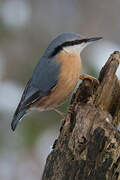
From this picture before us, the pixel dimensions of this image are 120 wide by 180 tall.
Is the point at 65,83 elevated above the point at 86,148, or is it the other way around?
the point at 65,83

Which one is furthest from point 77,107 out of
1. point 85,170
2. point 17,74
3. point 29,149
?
point 17,74

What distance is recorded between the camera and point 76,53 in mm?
4164

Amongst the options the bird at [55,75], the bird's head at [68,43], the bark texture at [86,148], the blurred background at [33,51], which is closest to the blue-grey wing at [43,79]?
the bird at [55,75]

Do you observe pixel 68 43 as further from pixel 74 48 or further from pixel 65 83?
pixel 65 83

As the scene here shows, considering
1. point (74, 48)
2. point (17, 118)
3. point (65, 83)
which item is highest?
point (74, 48)

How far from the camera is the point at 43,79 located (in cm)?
412

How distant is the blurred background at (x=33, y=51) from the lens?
633 cm

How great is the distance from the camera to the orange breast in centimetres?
407

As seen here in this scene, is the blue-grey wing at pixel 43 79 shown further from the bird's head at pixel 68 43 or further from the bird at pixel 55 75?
the bird's head at pixel 68 43

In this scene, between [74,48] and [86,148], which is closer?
[86,148]

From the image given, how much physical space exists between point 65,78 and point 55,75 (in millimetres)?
119

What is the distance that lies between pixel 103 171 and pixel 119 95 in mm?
971

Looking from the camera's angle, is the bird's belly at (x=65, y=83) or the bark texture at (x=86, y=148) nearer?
the bark texture at (x=86, y=148)


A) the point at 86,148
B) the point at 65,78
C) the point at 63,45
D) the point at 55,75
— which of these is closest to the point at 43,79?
the point at 55,75
